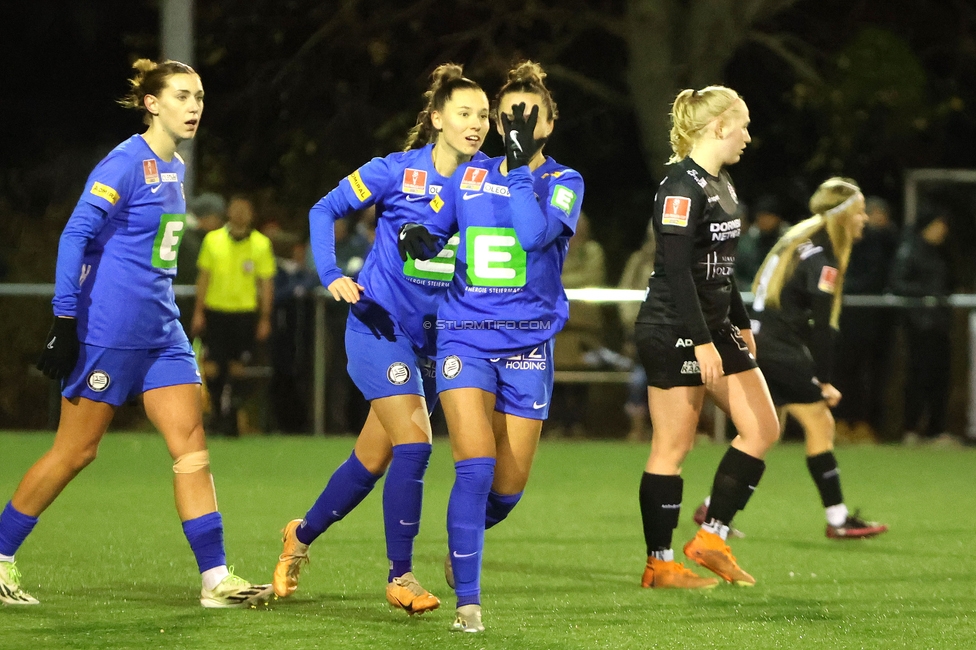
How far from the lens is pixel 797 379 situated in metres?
9.00

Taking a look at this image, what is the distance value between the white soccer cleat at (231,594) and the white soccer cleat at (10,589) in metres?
0.71

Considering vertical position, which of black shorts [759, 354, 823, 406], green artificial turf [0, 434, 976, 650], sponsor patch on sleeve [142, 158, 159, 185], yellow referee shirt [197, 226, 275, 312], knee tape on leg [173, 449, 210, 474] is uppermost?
sponsor patch on sleeve [142, 158, 159, 185]

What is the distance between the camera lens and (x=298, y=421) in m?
15.4

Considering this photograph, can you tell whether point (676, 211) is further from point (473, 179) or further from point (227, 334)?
point (227, 334)

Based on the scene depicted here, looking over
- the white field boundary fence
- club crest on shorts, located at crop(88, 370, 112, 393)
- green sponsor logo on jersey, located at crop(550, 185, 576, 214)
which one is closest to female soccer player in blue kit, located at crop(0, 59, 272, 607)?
club crest on shorts, located at crop(88, 370, 112, 393)

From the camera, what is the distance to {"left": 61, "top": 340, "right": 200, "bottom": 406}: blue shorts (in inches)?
254

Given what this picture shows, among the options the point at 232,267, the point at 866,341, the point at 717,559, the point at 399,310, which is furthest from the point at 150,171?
the point at 866,341

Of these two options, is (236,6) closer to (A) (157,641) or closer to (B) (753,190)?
(B) (753,190)

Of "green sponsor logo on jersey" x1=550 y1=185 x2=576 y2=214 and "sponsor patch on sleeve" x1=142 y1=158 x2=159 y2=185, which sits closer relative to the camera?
"green sponsor logo on jersey" x1=550 y1=185 x2=576 y2=214

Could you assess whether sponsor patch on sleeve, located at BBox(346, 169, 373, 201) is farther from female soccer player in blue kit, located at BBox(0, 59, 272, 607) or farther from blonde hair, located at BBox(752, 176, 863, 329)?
blonde hair, located at BBox(752, 176, 863, 329)

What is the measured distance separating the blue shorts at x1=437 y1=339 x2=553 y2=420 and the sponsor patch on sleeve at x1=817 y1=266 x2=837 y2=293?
2.97 metres

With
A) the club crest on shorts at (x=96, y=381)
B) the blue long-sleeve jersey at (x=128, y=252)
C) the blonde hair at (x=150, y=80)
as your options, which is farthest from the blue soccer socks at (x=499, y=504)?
the blonde hair at (x=150, y=80)

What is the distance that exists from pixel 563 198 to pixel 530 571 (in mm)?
2249

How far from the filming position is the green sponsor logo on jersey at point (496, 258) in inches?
242
